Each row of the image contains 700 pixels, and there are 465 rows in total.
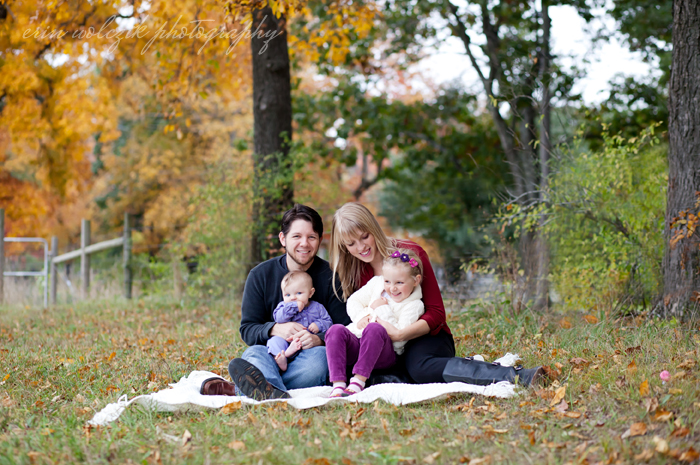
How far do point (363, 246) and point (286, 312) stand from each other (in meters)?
0.66

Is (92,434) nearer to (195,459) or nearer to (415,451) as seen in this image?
(195,459)

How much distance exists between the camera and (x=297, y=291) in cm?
398

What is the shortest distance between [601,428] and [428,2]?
9544mm

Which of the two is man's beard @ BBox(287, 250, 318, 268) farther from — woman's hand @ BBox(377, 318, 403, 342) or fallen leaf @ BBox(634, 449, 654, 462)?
fallen leaf @ BBox(634, 449, 654, 462)

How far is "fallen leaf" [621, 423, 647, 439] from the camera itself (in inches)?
103

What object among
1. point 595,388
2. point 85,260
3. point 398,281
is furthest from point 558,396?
point 85,260

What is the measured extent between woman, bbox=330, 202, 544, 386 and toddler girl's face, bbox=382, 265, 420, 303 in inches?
7.0

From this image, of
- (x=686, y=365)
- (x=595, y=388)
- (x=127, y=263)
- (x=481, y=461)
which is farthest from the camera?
(x=127, y=263)

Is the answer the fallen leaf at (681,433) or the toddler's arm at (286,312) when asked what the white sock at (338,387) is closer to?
the toddler's arm at (286,312)

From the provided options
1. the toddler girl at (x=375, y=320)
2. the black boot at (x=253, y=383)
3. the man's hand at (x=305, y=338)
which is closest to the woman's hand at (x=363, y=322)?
the toddler girl at (x=375, y=320)

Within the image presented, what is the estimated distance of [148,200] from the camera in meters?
19.4

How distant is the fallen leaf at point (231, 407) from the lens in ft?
10.8

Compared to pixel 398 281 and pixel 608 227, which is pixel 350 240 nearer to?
pixel 398 281

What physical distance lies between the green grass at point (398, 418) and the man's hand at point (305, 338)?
1.91 ft
